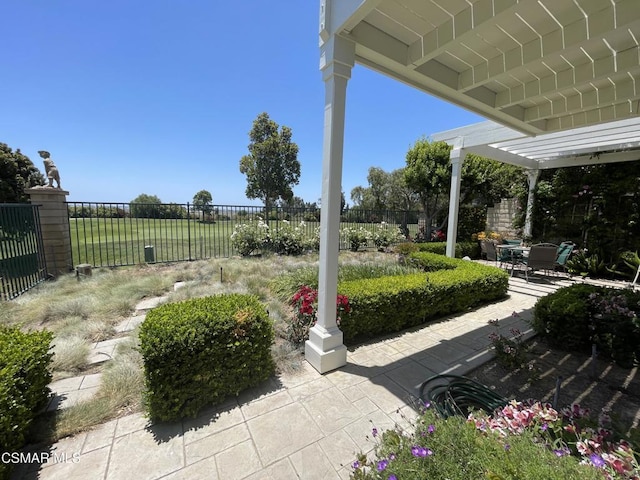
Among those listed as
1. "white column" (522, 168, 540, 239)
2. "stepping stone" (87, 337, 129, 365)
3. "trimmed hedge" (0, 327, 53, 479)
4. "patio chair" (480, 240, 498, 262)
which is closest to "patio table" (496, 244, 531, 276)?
"patio chair" (480, 240, 498, 262)

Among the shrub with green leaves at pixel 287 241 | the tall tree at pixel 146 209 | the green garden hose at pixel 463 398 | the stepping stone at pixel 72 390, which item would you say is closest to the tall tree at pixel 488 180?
the shrub with green leaves at pixel 287 241

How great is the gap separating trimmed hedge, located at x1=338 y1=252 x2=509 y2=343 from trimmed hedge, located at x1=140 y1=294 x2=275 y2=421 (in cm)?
110

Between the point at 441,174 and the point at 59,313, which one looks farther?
the point at 441,174

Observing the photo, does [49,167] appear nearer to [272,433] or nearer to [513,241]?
[272,433]

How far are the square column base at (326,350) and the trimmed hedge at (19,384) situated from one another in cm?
199

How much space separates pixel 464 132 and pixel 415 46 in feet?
13.5

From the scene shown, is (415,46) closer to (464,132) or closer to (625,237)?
(464,132)

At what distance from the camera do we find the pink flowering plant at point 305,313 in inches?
112

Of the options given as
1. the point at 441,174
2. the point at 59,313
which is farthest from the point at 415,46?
the point at 441,174

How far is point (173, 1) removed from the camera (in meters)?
3.67

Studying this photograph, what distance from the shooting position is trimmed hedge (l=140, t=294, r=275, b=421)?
180cm

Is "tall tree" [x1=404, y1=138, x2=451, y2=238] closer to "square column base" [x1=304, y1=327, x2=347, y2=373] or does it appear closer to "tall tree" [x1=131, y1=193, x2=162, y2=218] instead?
"square column base" [x1=304, y1=327, x2=347, y2=373]

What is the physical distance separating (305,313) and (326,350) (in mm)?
557

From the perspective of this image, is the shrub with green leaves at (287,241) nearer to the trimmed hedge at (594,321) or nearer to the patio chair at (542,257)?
the patio chair at (542,257)
